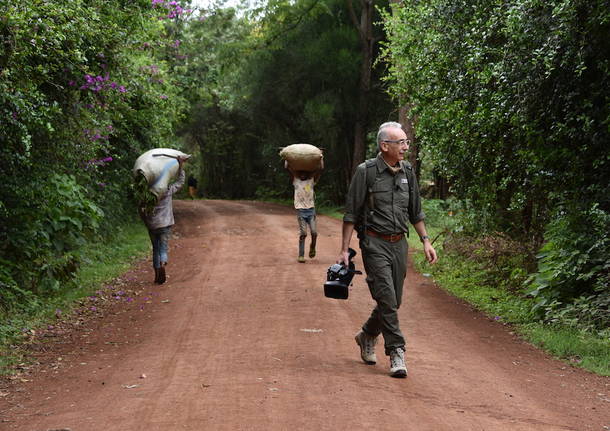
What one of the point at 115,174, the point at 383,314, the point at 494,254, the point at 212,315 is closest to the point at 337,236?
the point at 115,174

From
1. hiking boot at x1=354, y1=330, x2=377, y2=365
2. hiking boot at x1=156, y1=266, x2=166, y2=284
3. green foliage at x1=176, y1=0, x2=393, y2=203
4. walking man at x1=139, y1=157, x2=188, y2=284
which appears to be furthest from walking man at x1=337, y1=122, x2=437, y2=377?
green foliage at x1=176, y1=0, x2=393, y2=203

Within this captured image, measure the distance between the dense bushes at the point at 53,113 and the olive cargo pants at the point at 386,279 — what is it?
404 centimetres

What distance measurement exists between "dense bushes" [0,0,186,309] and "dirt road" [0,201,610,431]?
4.09 ft

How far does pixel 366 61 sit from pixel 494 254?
16.9 metres

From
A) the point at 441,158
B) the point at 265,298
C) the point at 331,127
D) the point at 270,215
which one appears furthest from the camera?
the point at 331,127

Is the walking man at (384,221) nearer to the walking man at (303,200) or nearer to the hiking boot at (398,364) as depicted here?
the hiking boot at (398,364)

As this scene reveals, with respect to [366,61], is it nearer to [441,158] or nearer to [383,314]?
[441,158]

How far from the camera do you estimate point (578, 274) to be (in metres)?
9.19

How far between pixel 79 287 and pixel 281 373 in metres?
6.19

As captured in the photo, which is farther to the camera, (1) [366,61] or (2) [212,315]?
(1) [366,61]

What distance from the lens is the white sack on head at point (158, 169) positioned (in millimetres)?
11969

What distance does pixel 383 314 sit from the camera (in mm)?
6695

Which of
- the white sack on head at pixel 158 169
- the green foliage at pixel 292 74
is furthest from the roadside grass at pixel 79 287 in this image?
the green foliage at pixel 292 74

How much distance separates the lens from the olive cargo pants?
21.8 ft
